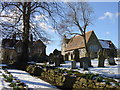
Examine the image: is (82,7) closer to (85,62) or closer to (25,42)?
(25,42)

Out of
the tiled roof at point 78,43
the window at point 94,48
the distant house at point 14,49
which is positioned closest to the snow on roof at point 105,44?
the window at point 94,48

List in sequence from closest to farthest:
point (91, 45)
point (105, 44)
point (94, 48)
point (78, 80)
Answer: point (78, 80) < point (91, 45) < point (94, 48) < point (105, 44)

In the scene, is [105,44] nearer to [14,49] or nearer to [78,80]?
[14,49]

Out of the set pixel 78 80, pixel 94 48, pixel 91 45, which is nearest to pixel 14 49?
pixel 91 45

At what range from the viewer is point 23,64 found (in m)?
17.0

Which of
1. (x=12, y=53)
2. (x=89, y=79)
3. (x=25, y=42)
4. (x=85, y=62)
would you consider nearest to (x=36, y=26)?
(x=25, y=42)

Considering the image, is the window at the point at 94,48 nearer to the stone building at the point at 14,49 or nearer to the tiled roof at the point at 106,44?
the tiled roof at the point at 106,44

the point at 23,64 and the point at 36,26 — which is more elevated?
the point at 36,26

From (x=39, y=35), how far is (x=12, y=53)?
76.5 ft

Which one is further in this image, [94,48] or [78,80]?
[94,48]

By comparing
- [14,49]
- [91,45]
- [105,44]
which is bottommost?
[14,49]

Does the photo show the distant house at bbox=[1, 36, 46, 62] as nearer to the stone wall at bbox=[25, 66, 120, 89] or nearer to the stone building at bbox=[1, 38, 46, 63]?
the stone building at bbox=[1, 38, 46, 63]

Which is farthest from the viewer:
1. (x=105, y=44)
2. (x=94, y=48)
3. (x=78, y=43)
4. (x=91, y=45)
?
(x=105, y=44)

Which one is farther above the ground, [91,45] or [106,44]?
[106,44]
